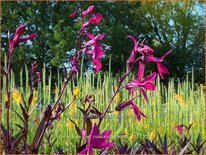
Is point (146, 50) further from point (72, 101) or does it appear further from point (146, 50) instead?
point (72, 101)

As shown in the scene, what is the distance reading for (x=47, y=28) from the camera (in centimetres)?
759

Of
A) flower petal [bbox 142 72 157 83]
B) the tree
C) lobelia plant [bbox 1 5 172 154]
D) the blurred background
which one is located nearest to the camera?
lobelia plant [bbox 1 5 172 154]

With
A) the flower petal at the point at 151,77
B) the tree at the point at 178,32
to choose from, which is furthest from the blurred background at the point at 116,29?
the flower petal at the point at 151,77

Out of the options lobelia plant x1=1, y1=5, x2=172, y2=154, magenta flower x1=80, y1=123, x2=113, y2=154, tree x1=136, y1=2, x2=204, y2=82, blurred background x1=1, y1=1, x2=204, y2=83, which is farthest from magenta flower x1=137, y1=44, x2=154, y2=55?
tree x1=136, y1=2, x2=204, y2=82

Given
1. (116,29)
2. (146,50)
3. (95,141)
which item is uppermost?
(116,29)

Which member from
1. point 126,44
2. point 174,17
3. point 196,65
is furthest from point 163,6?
point 126,44

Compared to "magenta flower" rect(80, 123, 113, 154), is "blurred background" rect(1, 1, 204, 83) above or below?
above

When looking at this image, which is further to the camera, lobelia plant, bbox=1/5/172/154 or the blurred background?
the blurred background

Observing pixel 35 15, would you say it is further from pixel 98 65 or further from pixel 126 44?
pixel 98 65

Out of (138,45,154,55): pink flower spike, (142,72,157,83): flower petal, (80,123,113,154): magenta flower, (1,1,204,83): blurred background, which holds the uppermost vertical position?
(1,1,204,83): blurred background

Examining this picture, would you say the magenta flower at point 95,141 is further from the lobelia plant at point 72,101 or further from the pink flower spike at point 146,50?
the pink flower spike at point 146,50

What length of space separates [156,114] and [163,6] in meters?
7.45

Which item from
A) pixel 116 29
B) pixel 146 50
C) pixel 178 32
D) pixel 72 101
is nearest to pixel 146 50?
pixel 146 50

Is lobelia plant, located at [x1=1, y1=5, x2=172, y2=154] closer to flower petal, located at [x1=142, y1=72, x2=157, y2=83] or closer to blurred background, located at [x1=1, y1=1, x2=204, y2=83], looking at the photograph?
flower petal, located at [x1=142, y1=72, x2=157, y2=83]
